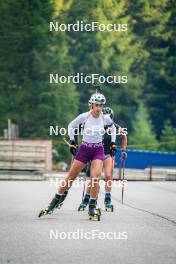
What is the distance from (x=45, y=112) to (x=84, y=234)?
51.7 metres

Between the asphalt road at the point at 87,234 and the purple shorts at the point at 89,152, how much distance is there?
3.05 feet

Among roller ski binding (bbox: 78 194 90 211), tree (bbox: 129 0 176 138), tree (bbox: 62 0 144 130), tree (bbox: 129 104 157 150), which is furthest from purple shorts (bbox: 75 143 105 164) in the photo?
tree (bbox: 129 0 176 138)

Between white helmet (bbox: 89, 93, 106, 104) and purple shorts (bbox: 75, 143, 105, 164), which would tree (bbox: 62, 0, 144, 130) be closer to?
purple shorts (bbox: 75, 143, 105, 164)

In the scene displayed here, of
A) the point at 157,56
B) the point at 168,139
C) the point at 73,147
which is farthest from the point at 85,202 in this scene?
the point at 157,56

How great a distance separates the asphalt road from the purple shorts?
36.6 inches

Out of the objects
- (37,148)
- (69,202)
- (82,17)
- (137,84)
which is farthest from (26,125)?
(69,202)

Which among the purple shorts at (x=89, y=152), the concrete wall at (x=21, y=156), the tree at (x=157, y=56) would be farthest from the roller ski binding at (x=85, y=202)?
the tree at (x=157, y=56)

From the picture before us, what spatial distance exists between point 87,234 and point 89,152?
2.56 meters

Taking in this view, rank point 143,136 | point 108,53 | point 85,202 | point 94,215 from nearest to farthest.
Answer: point 94,215 < point 85,202 < point 143,136 < point 108,53

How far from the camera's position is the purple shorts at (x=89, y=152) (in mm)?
14492

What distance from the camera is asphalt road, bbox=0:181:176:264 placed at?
996cm

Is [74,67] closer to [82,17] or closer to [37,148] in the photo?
[82,17]

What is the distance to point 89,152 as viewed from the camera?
14.5m

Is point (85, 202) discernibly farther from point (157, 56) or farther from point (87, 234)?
point (157, 56)
